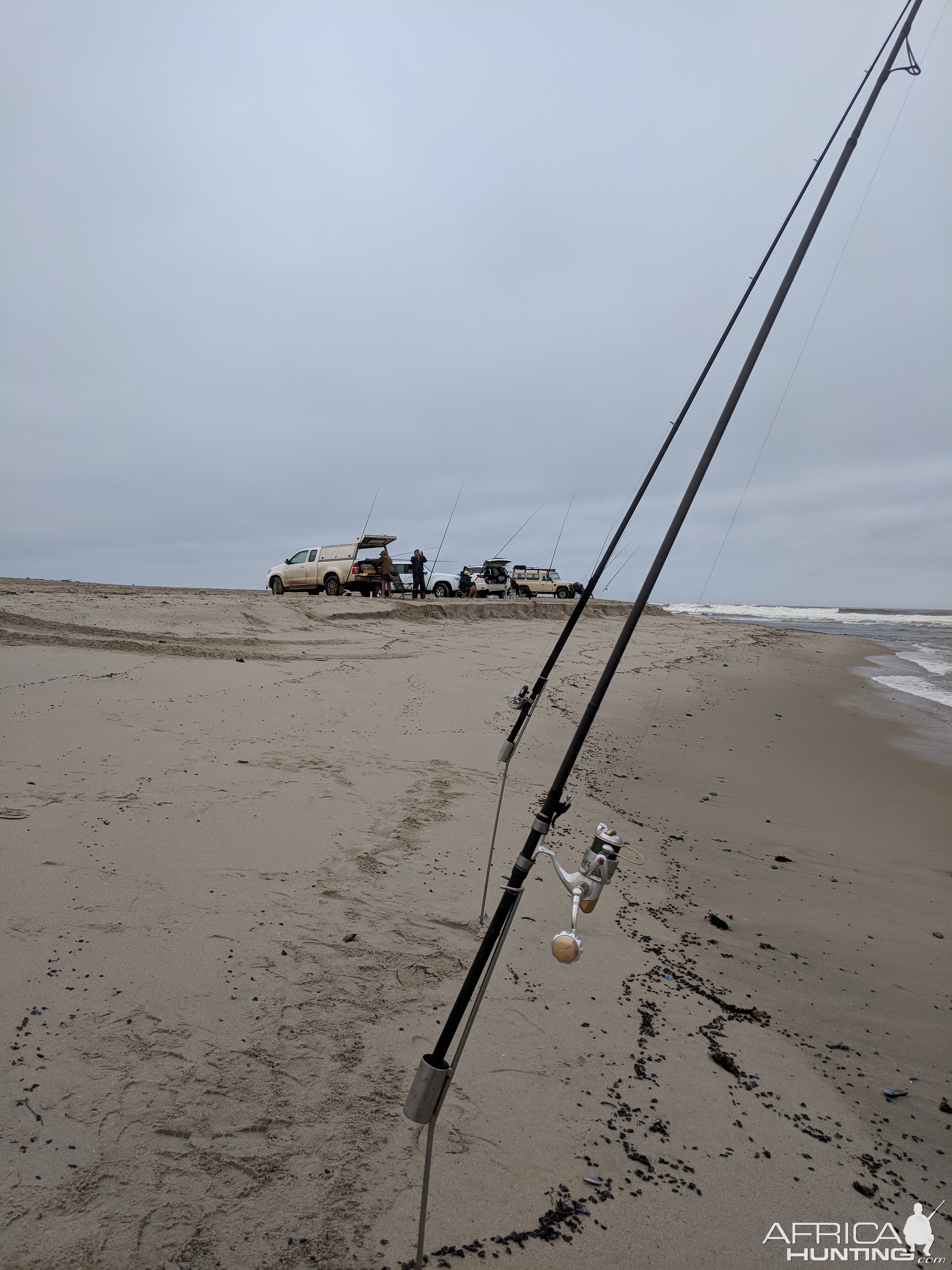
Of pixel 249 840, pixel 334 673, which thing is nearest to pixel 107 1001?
pixel 249 840

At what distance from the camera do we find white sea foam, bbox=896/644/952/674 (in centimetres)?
1797

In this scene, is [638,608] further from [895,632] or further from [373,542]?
[895,632]

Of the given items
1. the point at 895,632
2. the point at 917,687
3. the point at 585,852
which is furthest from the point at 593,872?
the point at 895,632

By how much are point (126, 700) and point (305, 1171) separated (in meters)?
5.24

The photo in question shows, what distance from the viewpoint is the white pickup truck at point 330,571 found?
21.9 metres

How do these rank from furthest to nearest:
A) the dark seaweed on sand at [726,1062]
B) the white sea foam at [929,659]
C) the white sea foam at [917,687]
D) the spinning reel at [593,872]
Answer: the white sea foam at [929,659] → the white sea foam at [917,687] → the dark seaweed on sand at [726,1062] → the spinning reel at [593,872]

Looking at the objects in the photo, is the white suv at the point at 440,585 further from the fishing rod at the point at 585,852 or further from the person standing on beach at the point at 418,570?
the fishing rod at the point at 585,852

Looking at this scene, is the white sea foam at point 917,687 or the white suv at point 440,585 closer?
the white sea foam at point 917,687

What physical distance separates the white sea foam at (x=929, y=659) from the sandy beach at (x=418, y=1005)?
13.4 metres

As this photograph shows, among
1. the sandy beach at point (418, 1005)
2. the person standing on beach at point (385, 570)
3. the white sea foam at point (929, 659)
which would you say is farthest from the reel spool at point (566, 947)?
the person standing on beach at point (385, 570)

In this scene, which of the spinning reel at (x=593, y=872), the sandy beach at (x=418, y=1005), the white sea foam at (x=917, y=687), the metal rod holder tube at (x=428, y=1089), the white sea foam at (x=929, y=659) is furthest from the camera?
the white sea foam at (x=929, y=659)

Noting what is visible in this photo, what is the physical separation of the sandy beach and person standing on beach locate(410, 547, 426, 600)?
15.3 meters

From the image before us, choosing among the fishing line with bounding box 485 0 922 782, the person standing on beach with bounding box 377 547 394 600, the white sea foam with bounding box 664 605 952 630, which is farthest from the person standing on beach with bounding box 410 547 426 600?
the white sea foam with bounding box 664 605 952 630

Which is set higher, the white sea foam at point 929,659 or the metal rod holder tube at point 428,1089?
the white sea foam at point 929,659
